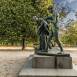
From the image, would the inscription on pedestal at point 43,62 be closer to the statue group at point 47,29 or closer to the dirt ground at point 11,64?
the statue group at point 47,29

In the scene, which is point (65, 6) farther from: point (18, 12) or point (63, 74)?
point (63, 74)

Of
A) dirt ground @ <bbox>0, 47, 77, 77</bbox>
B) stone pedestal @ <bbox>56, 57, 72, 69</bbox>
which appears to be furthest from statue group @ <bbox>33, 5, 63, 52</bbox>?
dirt ground @ <bbox>0, 47, 77, 77</bbox>

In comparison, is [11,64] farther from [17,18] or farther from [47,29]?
[17,18]

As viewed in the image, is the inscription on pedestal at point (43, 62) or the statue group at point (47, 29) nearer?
the inscription on pedestal at point (43, 62)

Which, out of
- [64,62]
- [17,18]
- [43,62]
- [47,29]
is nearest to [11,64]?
[43,62]

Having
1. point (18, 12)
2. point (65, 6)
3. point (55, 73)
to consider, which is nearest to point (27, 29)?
point (18, 12)

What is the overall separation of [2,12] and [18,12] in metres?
2.72

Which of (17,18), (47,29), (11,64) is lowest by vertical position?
(11,64)

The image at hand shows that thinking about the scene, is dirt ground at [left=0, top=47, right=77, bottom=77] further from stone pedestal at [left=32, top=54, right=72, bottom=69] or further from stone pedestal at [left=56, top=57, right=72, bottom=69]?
stone pedestal at [left=56, top=57, right=72, bottom=69]

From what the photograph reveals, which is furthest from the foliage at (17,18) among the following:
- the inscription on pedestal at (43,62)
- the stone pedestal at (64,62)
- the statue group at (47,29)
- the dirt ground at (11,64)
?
the stone pedestal at (64,62)

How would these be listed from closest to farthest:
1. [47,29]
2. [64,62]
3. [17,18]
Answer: [64,62] < [47,29] < [17,18]

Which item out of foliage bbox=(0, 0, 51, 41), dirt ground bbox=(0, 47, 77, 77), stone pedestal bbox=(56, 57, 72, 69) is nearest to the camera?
stone pedestal bbox=(56, 57, 72, 69)

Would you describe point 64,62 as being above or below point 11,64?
above

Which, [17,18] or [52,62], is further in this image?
[17,18]
